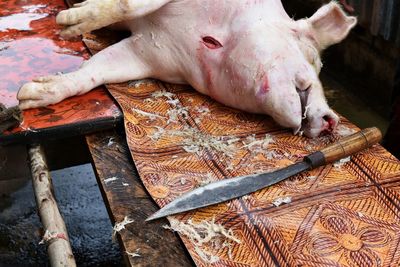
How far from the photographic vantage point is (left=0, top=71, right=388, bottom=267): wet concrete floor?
295 cm

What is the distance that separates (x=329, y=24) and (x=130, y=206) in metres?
1.36

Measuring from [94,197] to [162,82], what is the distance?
3.82ft

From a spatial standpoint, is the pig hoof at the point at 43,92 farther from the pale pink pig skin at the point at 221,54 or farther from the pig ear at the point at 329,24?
the pig ear at the point at 329,24

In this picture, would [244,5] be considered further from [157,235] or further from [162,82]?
[157,235]

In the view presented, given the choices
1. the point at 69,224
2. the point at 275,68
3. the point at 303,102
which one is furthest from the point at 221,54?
the point at 69,224

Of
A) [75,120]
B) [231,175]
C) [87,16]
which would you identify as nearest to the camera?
[231,175]

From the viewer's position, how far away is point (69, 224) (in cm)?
318

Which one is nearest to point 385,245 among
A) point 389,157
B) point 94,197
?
point 389,157

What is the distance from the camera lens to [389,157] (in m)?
2.01

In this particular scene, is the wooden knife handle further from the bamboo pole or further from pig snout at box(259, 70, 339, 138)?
the bamboo pole

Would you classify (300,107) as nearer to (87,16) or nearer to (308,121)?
(308,121)

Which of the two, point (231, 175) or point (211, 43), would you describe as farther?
point (211, 43)

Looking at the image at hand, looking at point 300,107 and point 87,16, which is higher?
point 87,16

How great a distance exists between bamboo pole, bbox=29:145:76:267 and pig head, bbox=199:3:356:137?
2.73ft
